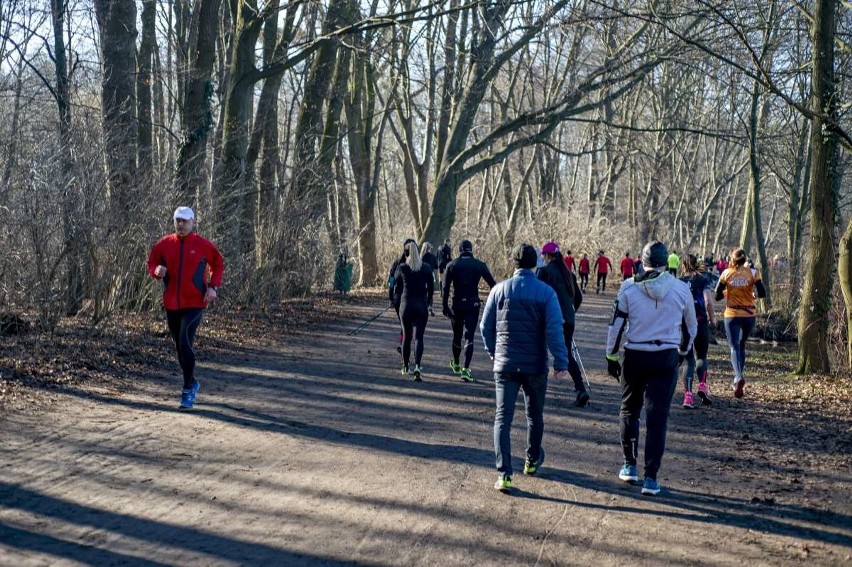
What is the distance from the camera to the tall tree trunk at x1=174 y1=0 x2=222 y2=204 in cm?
1653

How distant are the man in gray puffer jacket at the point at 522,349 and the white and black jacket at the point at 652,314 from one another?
48cm

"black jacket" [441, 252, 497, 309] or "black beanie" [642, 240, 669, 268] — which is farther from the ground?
"black beanie" [642, 240, 669, 268]

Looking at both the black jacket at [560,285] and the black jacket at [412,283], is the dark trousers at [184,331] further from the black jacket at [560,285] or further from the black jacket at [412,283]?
the black jacket at [560,285]

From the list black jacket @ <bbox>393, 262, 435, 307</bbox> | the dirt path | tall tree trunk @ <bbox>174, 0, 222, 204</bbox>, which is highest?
tall tree trunk @ <bbox>174, 0, 222, 204</bbox>

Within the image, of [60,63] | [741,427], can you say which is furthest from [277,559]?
[60,63]

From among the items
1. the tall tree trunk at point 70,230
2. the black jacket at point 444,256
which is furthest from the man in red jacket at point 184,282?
the black jacket at point 444,256

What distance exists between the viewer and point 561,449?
901 centimetres

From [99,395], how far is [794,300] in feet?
55.9

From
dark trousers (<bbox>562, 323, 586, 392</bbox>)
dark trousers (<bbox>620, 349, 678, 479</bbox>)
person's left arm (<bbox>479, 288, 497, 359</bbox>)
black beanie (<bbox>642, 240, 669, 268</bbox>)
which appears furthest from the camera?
dark trousers (<bbox>562, 323, 586, 392</bbox>)

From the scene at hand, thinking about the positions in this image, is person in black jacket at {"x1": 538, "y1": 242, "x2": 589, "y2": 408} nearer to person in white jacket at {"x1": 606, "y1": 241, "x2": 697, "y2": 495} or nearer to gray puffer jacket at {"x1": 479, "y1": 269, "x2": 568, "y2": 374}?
person in white jacket at {"x1": 606, "y1": 241, "x2": 697, "y2": 495}

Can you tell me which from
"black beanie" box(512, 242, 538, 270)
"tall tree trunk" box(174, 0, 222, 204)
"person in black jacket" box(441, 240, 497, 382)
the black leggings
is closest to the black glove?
"black beanie" box(512, 242, 538, 270)

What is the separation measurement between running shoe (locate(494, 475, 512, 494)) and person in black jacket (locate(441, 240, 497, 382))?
5.24 metres

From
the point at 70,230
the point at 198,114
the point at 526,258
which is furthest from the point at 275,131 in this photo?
the point at 526,258

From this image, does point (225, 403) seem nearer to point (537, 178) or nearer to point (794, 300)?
point (794, 300)
